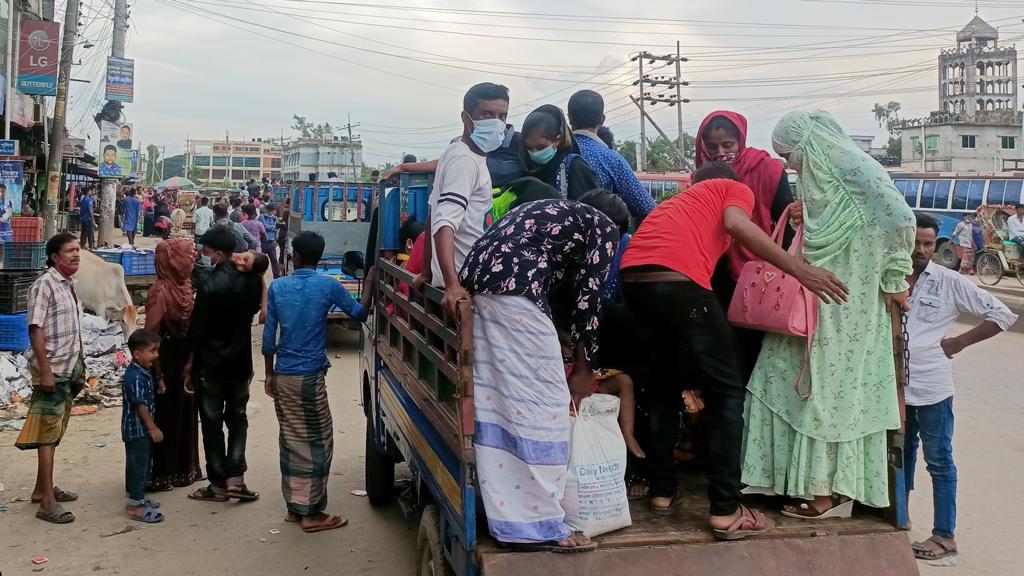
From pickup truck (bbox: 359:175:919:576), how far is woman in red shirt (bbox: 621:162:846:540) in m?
0.16

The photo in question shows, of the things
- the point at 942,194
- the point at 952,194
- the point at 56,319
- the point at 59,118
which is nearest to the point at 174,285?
the point at 56,319

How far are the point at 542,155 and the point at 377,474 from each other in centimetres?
268

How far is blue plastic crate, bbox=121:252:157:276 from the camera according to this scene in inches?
487

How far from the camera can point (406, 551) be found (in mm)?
4695

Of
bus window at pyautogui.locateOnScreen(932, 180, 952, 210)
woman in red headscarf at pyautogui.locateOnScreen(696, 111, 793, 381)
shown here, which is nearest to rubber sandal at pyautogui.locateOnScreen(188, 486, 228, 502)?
woman in red headscarf at pyautogui.locateOnScreen(696, 111, 793, 381)

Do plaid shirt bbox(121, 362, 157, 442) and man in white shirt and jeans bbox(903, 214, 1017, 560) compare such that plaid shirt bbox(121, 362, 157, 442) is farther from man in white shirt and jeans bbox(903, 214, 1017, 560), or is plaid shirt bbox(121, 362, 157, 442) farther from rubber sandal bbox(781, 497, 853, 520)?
man in white shirt and jeans bbox(903, 214, 1017, 560)

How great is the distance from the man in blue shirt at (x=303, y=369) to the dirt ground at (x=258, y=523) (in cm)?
30

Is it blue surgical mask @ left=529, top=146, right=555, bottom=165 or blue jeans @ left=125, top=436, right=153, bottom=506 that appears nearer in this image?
blue surgical mask @ left=529, top=146, right=555, bottom=165

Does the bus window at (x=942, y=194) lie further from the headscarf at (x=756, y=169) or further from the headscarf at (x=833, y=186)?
the headscarf at (x=833, y=186)

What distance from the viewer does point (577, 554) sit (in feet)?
8.73

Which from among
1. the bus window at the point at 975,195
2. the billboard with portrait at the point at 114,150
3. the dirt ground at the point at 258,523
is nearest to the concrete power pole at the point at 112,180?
the billboard with portrait at the point at 114,150

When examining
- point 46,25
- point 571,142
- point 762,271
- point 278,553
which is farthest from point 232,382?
point 46,25

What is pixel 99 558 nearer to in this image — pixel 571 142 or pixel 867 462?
pixel 571 142

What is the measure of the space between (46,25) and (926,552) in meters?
17.8
